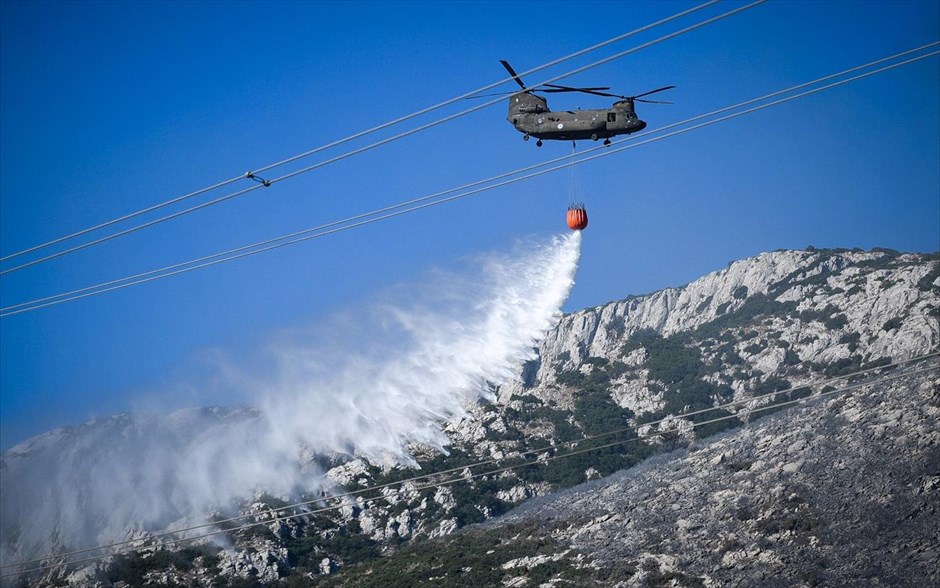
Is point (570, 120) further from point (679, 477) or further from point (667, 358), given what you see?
point (667, 358)

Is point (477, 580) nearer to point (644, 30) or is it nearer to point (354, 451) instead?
point (354, 451)

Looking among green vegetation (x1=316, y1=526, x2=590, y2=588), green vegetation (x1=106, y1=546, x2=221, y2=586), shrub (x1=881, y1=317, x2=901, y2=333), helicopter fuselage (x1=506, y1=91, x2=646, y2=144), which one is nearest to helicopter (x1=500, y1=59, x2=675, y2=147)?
helicopter fuselage (x1=506, y1=91, x2=646, y2=144)

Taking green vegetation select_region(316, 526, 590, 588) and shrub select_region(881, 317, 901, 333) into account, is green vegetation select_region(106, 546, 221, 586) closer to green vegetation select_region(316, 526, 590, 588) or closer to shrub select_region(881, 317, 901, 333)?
green vegetation select_region(316, 526, 590, 588)

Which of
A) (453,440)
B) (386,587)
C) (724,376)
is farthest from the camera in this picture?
(724,376)

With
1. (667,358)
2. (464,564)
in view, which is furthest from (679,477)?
(667,358)

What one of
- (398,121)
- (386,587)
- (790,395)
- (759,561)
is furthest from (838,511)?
(398,121)

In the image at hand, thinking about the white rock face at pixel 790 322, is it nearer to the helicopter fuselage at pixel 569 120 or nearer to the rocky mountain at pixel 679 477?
the rocky mountain at pixel 679 477

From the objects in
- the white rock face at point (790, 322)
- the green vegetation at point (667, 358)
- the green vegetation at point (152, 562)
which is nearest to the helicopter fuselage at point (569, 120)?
the green vegetation at point (152, 562)
